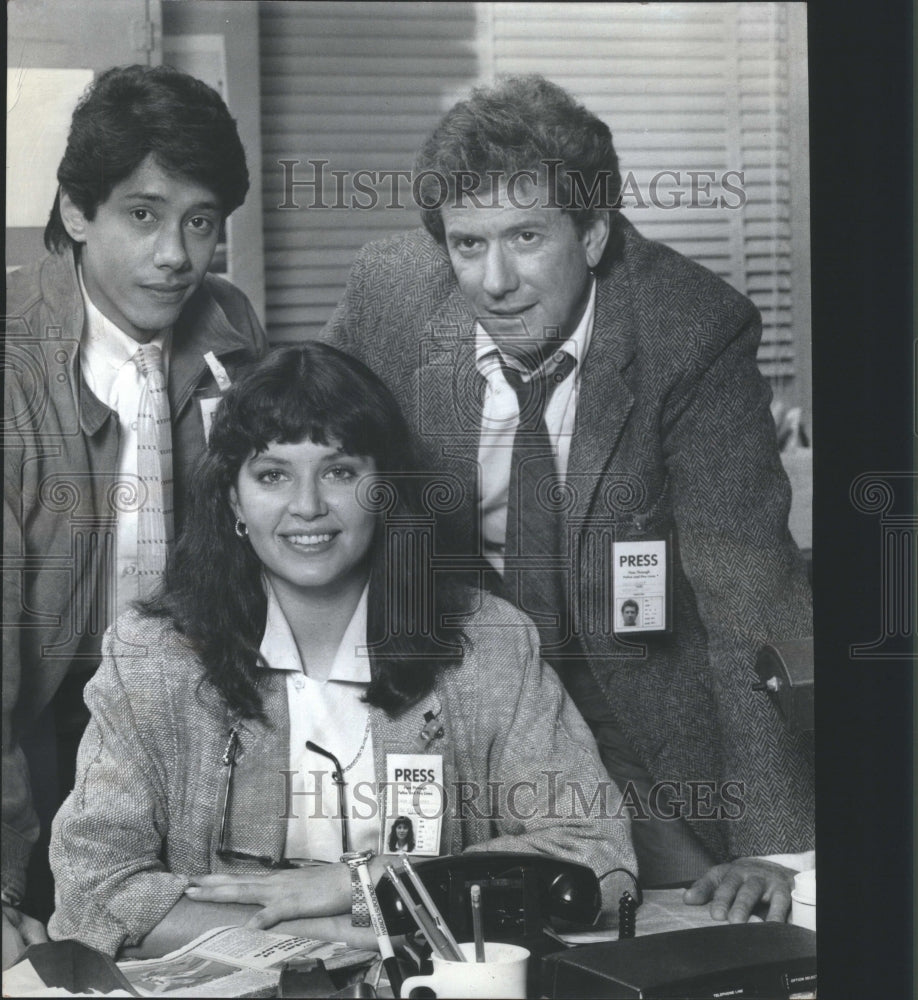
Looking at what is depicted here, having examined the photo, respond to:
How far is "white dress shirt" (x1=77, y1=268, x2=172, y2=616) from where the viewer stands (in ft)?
8.53

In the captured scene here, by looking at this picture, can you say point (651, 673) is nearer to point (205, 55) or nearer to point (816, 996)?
point (816, 996)

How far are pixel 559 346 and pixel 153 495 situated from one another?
0.86 meters

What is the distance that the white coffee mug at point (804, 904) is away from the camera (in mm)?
2615

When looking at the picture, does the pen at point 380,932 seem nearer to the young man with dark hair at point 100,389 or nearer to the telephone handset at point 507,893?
the telephone handset at point 507,893

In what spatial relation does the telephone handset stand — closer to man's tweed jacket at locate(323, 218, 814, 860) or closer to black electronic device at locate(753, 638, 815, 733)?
man's tweed jacket at locate(323, 218, 814, 860)

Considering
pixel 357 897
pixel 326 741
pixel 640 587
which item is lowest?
pixel 357 897

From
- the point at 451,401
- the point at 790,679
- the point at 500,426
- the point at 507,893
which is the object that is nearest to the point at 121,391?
the point at 451,401

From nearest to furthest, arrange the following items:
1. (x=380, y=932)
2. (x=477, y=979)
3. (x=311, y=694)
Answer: (x=477, y=979)
(x=380, y=932)
(x=311, y=694)

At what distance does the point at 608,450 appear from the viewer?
265 cm

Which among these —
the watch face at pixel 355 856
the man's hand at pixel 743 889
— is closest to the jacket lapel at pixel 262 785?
the watch face at pixel 355 856

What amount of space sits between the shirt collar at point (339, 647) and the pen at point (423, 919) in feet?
1.25

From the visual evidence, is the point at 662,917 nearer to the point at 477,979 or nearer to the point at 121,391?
the point at 477,979

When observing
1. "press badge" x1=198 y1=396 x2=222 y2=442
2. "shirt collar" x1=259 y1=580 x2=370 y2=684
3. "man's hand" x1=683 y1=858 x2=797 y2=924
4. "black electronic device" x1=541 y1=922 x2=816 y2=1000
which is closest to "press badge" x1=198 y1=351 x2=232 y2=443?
"press badge" x1=198 y1=396 x2=222 y2=442

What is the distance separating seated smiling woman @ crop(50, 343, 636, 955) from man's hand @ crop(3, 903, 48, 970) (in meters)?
0.04
